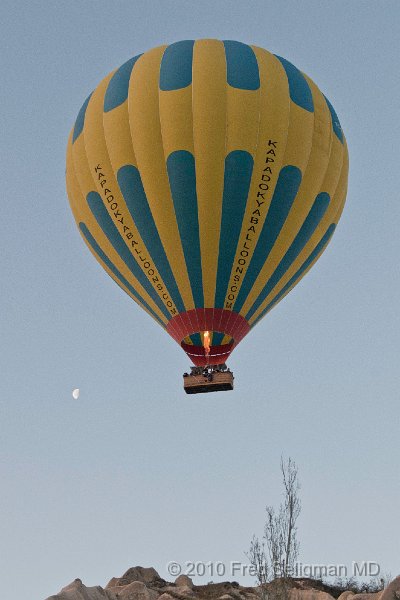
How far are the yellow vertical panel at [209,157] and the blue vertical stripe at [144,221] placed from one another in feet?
3.24

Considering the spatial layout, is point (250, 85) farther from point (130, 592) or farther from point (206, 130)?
point (130, 592)

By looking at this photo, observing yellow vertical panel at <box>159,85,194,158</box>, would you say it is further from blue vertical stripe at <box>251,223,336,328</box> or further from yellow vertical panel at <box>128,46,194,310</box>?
blue vertical stripe at <box>251,223,336,328</box>

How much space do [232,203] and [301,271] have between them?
3986mm

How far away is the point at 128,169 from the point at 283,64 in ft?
19.4

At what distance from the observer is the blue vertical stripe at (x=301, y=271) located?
30109 mm

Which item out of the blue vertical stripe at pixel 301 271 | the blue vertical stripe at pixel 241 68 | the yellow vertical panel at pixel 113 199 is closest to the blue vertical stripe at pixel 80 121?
the yellow vertical panel at pixel 113 199

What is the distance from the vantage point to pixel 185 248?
92.0 ft

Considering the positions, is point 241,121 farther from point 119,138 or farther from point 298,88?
point 119,138

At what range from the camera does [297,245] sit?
96.1 ft

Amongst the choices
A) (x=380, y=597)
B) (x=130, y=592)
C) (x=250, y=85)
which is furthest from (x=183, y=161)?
(x=130, y=592)

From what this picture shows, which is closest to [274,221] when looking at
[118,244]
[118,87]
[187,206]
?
[187,206]

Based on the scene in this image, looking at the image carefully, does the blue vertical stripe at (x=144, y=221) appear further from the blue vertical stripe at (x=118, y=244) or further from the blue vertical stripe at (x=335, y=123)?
the blue vertical stripe at (x=335, y=123)

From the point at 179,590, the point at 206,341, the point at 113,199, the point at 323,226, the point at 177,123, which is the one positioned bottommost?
the point at 179,590

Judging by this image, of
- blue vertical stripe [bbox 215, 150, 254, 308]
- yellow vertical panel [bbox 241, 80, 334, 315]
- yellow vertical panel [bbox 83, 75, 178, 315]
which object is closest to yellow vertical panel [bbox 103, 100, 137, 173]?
yellow vertical panel [bbox 83, 75, 178, 315]
